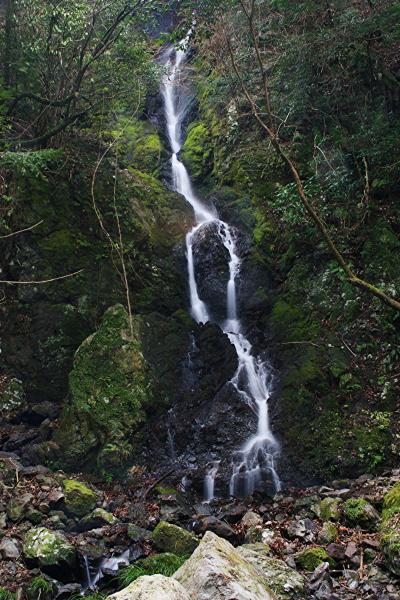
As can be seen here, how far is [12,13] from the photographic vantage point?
31.4 ft

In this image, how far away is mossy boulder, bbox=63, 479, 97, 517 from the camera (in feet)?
21.2

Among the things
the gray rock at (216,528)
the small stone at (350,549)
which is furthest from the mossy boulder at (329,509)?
the gray rock at (216,528)

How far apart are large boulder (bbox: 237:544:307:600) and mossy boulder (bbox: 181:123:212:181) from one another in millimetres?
11323

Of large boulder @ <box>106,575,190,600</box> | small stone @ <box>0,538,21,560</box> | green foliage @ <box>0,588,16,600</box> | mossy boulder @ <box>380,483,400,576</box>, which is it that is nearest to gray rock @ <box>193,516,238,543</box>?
mossy boulder @ <box>380,483,400,576</box>

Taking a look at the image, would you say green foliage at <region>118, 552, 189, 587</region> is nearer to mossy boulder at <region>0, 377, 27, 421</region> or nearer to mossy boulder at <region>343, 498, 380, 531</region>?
mossy boulder at <region>343, 498, 380, 531</region>

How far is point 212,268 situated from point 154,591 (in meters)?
8.54

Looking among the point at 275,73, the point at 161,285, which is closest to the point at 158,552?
the point at 161,285

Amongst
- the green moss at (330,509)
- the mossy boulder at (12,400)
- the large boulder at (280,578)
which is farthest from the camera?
the mossy boulder at (12,400)

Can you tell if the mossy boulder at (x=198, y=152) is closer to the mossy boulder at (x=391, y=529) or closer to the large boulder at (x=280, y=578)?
the mossy boulder at (x=391, y=529)

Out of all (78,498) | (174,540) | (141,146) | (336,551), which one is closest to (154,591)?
(336,551)

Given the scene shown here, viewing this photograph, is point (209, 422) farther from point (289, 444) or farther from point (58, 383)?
point (58, 383)

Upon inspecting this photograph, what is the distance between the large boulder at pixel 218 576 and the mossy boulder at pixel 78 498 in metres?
3.78

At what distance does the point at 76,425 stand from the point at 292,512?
12.0ft

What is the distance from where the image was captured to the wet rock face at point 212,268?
1040 cm
